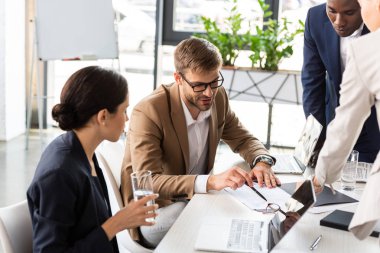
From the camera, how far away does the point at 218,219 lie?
179 centimetres

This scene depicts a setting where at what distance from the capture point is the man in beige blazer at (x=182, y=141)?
2.08m

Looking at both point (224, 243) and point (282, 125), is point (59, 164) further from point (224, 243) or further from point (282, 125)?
point (282, 125)

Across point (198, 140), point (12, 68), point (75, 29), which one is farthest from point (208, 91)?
point (12, 68)

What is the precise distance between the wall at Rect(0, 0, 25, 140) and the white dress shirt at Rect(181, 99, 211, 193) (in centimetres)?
327

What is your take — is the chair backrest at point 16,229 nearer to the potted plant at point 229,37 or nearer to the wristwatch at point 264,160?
the wristwatch at point 264,160

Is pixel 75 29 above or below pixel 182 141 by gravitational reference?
above

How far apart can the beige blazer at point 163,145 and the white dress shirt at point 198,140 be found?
0.02 meters

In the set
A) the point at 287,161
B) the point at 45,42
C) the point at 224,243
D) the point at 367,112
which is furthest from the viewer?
the point at 45,42

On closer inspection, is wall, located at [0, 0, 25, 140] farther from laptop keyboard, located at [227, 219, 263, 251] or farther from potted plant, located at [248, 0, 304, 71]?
laptop keyboard, located at [227, 219, 263, 251]

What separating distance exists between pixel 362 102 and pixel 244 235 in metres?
0.52

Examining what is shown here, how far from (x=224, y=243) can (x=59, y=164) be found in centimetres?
50

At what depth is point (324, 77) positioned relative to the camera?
2.86 metres

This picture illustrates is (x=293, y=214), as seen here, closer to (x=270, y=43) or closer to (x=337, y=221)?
(x=337, y=221)

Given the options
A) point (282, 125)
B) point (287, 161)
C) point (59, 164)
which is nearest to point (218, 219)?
point (59, 164)
